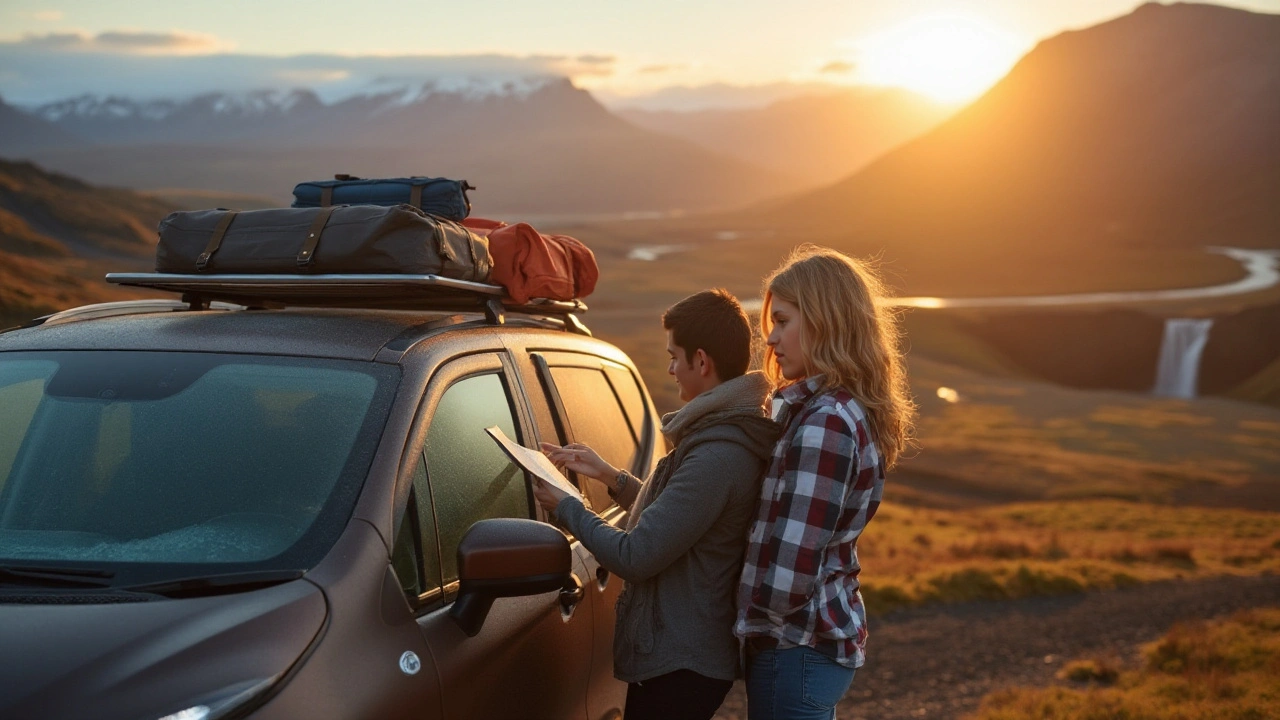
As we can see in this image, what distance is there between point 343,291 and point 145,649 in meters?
1.51

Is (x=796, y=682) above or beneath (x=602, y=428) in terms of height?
beneath

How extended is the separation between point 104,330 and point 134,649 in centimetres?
143

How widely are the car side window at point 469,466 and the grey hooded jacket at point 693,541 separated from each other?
0.26 metres

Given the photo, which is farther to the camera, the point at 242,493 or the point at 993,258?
the point at 993,258

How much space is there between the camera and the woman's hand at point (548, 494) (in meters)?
3.13

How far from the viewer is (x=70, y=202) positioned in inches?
3383

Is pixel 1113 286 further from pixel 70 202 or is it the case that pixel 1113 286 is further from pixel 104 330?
pixel 104 330

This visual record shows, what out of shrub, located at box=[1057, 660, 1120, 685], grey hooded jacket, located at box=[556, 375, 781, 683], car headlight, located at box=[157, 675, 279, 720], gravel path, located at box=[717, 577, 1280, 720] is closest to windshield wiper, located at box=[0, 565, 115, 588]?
car headlight, located at box=[157, 675, 279, 720]

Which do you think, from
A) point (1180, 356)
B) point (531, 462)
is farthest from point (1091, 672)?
point (1180, 356)

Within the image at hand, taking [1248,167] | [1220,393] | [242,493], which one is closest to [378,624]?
[242,493]

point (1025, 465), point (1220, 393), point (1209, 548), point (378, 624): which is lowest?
point (1220, 393)

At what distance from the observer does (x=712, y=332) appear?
3219mm

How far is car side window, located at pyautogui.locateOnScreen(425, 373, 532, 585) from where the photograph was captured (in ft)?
9.70

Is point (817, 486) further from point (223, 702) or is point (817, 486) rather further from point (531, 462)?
point (223, 702)
